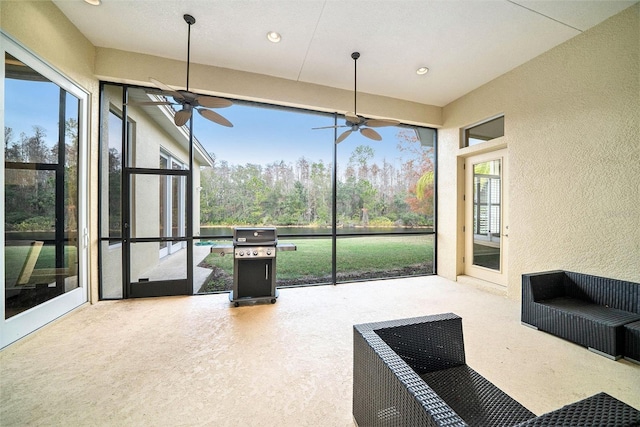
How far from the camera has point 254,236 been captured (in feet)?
11.5

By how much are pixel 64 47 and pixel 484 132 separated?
19.9 ft

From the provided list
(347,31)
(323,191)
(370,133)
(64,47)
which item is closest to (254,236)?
(323,191)

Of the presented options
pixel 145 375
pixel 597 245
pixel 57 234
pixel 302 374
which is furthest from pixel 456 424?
pixel 57 234

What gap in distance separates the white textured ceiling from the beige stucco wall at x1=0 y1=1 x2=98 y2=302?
17 centimetres

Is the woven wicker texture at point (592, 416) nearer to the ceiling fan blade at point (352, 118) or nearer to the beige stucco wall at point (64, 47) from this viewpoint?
the ceiling fan blade at point (352, 118)

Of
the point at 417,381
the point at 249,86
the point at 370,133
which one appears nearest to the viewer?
the point at 417,381

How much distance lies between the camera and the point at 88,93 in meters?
3.33

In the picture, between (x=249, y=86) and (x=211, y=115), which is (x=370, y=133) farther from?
(x=211, y=115)

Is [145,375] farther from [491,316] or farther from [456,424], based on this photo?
[491,316]

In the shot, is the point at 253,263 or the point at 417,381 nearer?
the point at 417,381

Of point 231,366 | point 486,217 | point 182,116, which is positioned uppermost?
point 182,116

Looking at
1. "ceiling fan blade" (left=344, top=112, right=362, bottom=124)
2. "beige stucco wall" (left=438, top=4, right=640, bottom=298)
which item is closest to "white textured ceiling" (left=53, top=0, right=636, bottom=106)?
"beige stucco wall" (left=438, top=4, right=640, bottom=298)

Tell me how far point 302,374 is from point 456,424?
151 cm

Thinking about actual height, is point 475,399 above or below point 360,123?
below
